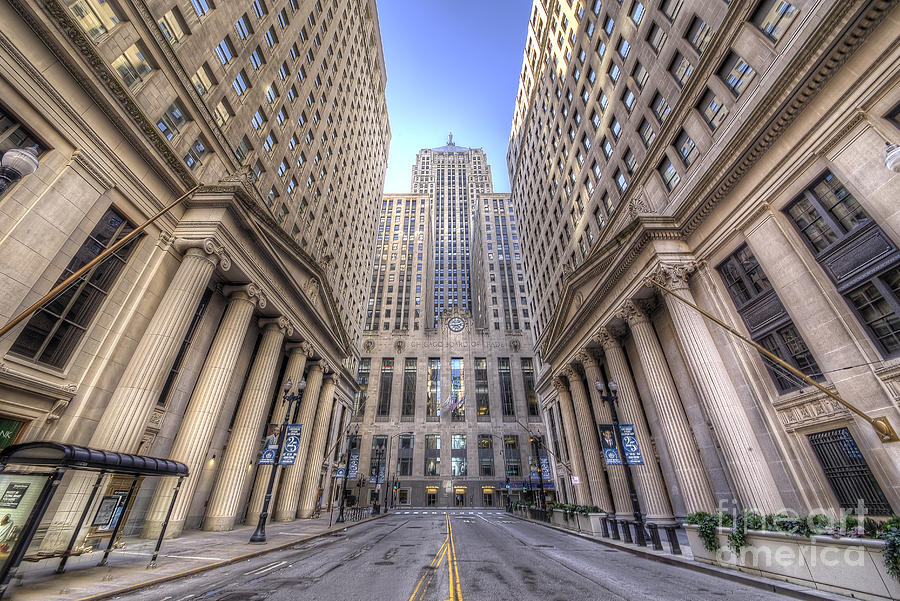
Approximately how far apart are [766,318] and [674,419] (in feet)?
23.2

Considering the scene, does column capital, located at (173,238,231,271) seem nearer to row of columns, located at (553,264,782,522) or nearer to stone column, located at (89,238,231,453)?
stone column, located at (89,238,231,453)

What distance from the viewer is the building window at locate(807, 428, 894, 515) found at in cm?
1198

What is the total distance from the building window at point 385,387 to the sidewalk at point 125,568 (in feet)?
186

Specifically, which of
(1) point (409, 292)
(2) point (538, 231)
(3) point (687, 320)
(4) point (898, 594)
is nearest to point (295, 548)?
(4) point (898, 594)

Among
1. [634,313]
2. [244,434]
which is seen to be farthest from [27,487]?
[634,313]

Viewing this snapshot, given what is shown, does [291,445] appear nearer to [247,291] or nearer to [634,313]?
[247,291]

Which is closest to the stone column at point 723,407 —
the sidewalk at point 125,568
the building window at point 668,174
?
the building window at point 668,174

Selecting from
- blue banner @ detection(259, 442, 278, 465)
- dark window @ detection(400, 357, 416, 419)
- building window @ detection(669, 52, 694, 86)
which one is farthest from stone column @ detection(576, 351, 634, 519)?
dark window @ detection(400, 357, 416, 419)

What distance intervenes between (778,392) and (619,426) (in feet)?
22.8

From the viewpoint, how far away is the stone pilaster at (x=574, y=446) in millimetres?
32875

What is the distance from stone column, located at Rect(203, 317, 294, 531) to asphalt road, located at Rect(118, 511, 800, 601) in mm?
7659

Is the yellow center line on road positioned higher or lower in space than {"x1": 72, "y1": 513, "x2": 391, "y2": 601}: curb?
lower

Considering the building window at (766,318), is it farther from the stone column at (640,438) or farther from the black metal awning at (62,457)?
the black metal awning at (62,457)

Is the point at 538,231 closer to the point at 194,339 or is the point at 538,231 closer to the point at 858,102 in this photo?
the point at 858,102
